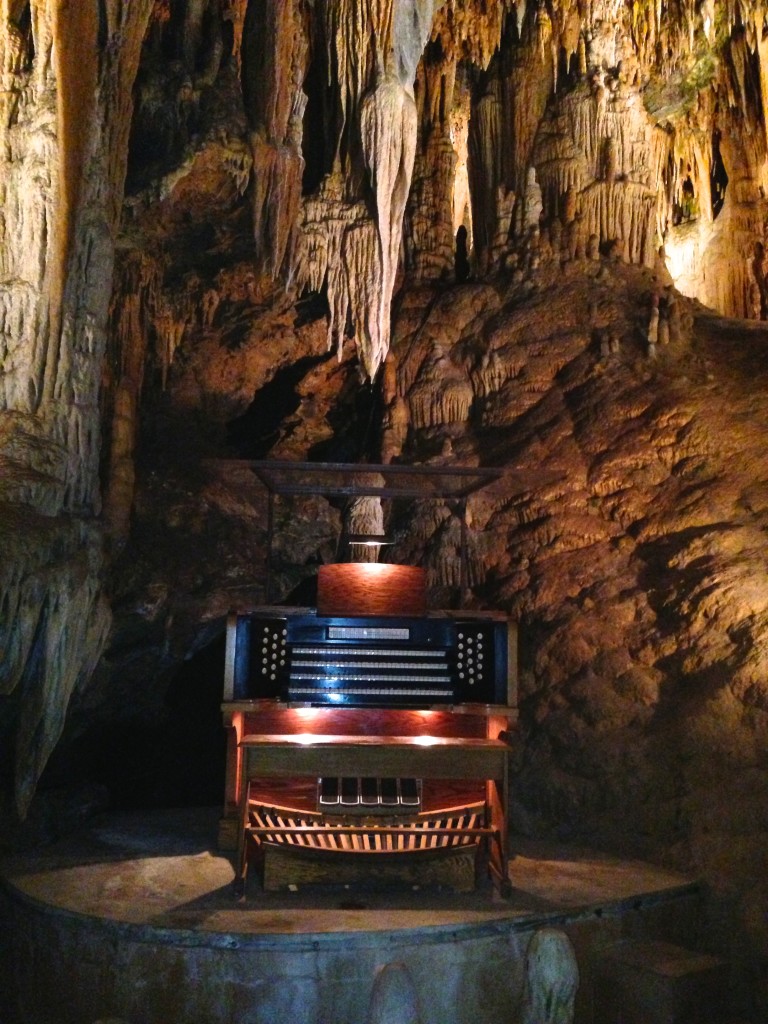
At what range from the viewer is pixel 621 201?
12336 millimetres

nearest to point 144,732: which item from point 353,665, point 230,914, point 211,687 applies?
point 211,687

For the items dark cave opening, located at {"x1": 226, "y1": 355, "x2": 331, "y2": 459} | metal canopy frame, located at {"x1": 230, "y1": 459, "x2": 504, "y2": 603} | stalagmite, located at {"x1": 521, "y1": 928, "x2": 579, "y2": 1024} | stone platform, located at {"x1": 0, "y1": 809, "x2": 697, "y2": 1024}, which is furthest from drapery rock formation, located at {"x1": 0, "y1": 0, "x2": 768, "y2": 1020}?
stalagmite, located at {"x1": 521, "y1": 928, "x2": 579, "y2": 1024}

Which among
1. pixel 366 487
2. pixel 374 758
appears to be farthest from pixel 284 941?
pixel 366 487

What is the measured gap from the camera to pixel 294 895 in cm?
600

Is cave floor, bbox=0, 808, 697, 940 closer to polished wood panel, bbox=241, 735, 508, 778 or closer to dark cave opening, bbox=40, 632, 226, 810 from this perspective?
polished wood panel, bbox=241, 735, 508, 778

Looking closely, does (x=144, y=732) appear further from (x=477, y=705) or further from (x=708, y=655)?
(x=708, y=655)

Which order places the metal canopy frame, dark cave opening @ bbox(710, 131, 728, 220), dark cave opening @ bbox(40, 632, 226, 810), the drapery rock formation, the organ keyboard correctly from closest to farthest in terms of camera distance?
1. the organ keyboard
2. the drapery rock formation
3. the metal canopy frame
4. dark cave opening @ bbox(40, 632, 226, 810)
5. dark cave opening @ bbox(710, 131, 728, 220)

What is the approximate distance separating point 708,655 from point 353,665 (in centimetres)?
279

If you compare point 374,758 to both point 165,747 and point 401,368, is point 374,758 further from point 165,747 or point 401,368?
point 401,368

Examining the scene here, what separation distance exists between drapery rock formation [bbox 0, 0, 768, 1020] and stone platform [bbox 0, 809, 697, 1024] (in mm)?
907

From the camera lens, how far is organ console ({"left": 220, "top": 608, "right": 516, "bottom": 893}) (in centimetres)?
602

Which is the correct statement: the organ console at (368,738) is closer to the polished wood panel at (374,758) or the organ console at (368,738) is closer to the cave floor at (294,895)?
the polished wood panel at (374,758)

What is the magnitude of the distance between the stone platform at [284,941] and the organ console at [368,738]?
0.35 metres

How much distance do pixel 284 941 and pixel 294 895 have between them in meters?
0.88
